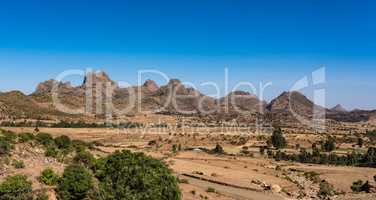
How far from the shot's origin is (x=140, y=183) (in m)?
24.9

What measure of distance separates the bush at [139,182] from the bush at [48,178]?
3590 mm

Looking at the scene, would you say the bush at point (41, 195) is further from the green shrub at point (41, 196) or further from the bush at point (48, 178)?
the bush at point (48, 178)

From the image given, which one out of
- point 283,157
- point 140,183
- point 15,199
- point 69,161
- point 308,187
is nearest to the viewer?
point 15,199

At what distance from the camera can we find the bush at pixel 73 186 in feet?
88.4

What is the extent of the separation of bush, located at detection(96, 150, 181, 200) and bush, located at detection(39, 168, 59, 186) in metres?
3.59

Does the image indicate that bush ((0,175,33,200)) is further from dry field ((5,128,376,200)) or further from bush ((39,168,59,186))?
dry field ((5,128,376,200))

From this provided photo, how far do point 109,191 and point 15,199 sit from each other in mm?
5137

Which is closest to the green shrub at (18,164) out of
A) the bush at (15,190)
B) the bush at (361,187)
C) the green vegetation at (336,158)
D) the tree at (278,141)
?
the bush at (15,190)

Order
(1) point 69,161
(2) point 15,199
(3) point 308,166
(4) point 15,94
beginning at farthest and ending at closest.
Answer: (4) point 15,94, (3) point 308,166, (1) point 69,161, (2) point 15,199

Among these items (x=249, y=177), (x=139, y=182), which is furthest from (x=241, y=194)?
(x=139, y=182)

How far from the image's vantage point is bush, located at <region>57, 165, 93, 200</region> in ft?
88.4

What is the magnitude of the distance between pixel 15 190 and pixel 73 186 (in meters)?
4.04

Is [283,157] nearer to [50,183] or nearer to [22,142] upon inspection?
[22,142]

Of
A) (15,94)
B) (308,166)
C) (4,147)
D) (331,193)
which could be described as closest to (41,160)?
(4,147)
